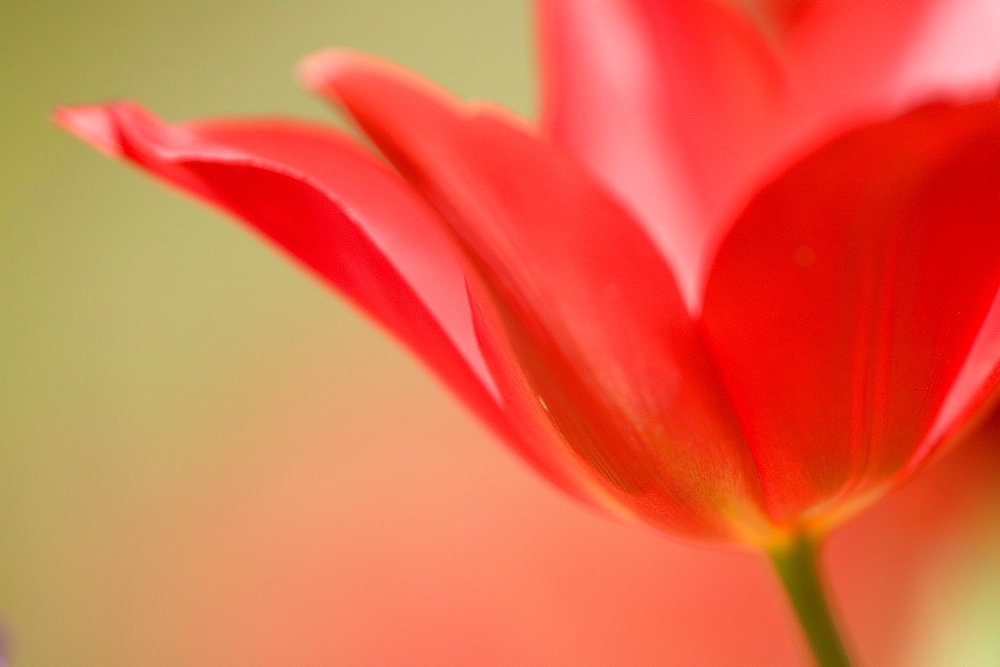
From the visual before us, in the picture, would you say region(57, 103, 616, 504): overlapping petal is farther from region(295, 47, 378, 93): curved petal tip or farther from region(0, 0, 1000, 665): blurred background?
region(0, 0, 1000, 665): blurred background

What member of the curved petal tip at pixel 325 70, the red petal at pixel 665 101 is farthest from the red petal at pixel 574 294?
the red petal at pixel 665 101

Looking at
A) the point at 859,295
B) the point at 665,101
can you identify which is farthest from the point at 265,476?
the point at 859,295

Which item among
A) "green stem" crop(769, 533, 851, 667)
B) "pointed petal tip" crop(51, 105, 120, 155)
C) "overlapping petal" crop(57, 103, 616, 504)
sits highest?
"pointed petal tip" crop(51, 105, 120, 155)

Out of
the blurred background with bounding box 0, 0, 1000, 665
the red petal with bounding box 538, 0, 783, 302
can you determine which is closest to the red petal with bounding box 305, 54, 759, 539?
the red petal with bounding box 538, 0, 783, 302

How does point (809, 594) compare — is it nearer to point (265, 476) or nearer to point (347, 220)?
point (347, 220)

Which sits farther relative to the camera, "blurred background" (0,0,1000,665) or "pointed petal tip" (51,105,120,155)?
"blurred background" (0,0,1000,665)

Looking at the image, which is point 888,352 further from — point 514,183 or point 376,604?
point 376,604
